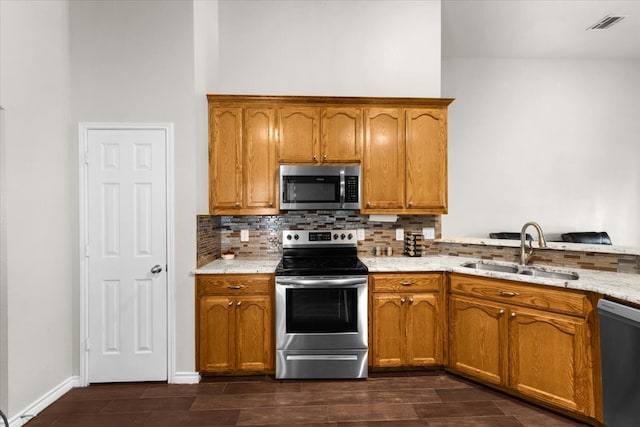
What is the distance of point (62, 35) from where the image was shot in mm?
2695

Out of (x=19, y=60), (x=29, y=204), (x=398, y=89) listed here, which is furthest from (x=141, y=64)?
(x=398, y=89)

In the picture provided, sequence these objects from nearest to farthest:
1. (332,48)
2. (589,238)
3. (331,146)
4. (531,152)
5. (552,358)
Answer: (552,358) → (331,146) → (332,48) → (589,238) → (531,152)

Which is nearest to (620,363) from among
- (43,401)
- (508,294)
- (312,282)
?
(508,294)

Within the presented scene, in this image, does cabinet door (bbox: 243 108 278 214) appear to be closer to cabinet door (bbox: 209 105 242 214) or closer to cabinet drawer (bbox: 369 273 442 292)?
cabinet door (bbox: 209 105 242 214)

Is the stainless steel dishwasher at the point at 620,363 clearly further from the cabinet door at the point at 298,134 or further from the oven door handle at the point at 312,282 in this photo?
the cabinet door at the point at 298,134

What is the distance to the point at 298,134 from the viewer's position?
318 centimetres

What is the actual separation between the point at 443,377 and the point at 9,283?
3.37 metres

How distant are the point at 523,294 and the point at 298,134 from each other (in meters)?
2.34

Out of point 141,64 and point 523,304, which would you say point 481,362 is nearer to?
point 523,304

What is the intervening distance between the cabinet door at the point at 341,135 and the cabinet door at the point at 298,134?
0.08 metres

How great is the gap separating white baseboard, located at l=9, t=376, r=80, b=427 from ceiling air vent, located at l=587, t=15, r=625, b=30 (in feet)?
21.8

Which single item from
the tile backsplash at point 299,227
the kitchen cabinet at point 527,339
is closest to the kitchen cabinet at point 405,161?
the tile backsplash at point 299,227

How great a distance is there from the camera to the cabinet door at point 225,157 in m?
3.10

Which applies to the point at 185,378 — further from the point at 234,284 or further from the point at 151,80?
the point at 151,80
